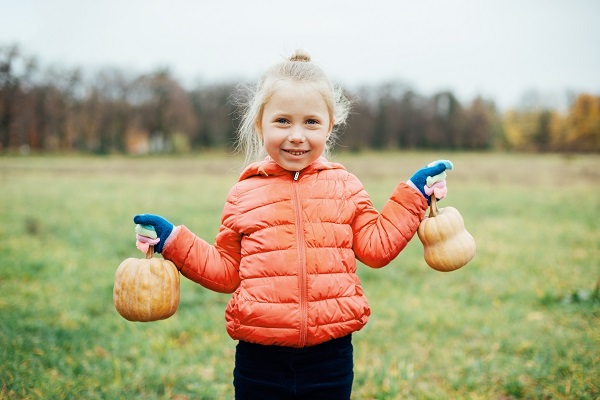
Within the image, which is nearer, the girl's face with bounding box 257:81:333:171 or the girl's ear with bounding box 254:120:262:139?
the girl's face with bounding box 257:81:333:171

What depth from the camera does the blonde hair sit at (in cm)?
212

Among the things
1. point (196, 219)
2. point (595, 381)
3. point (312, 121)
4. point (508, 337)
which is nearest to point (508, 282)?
point (508, 337)

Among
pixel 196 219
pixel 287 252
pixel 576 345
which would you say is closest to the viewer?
pixel 287 252

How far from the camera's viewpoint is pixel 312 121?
213 cm

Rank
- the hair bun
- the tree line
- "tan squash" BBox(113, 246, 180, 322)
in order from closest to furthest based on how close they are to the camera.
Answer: "tan squash" BBox(113, 246, 180, 322)
the hair bun
the tree line

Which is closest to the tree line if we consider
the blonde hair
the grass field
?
the grass field

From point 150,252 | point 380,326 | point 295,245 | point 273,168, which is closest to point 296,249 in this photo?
point 295,245

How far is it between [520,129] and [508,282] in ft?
189

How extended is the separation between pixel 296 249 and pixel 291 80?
698mm

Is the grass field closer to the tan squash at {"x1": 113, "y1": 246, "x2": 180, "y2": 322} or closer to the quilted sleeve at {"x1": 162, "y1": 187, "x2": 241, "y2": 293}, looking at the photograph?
the quilted sleeve at {"x1": 162, "y1": 187, "x2": 241, "y2": 293}

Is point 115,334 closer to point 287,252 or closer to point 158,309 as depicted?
point 158,309

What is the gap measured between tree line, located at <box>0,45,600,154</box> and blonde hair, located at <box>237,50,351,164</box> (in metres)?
31.1

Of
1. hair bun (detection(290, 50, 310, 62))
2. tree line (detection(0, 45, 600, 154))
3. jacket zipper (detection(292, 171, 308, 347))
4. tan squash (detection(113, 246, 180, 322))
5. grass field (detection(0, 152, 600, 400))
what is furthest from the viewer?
tree line (detection(0, 45, 600, 154))

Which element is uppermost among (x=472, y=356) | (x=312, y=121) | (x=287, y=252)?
(x=312, y=121)
